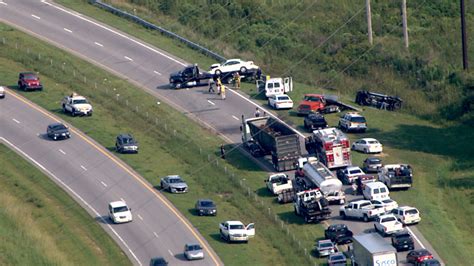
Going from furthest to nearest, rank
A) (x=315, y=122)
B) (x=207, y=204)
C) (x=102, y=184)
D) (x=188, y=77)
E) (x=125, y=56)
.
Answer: (x=125, y=56) → (x=188, y=77) → (x=315, y=122) → (x=102, y=184) → (x=207, y=204)

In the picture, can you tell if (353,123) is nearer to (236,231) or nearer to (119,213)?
(236,231)

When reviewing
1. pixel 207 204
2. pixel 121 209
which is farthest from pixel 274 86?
pixel 121 209

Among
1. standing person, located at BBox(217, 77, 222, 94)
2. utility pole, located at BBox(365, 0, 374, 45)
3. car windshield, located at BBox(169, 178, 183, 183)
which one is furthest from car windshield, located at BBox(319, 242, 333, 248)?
utility pole, located at BBox(365, 0, 374, 45)

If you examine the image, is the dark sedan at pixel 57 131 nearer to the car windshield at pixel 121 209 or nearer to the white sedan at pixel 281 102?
the car windshield at pixel 121 209

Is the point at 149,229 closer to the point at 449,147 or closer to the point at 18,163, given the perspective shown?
the point at 18,163

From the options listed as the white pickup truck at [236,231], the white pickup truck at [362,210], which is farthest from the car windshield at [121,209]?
the white pickup truck at [362,210]
